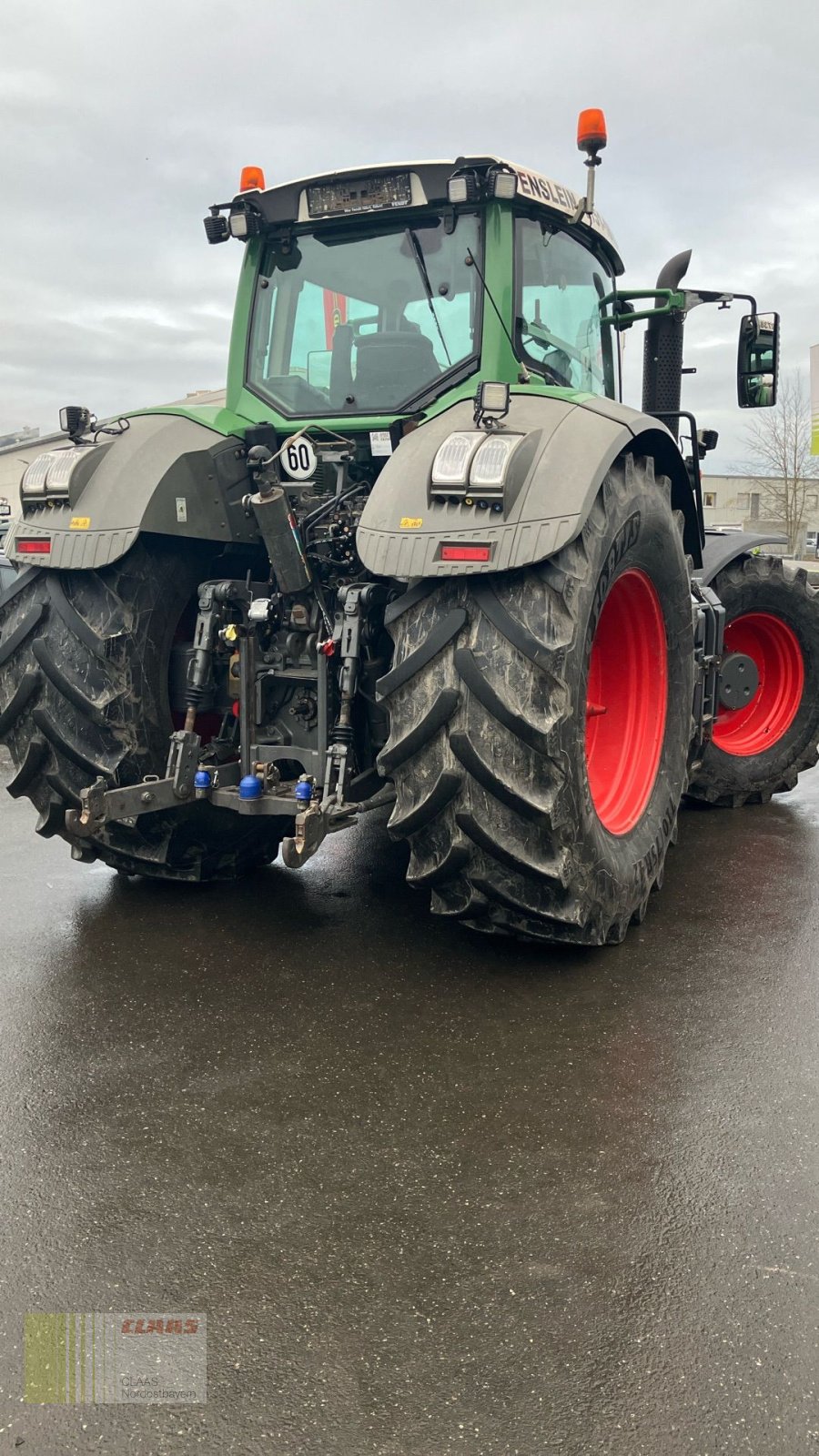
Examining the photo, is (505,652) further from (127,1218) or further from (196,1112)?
(127,1218)

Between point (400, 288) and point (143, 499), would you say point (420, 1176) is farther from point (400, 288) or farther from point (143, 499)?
point (400, 288)

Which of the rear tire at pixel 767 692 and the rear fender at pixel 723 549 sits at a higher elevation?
the rear fender at pixel 723 549

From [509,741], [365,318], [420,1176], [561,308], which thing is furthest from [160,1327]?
[561,308]

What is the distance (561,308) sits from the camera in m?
4.29

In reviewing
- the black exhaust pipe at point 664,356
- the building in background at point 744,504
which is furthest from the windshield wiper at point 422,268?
the building in background at point 744,504

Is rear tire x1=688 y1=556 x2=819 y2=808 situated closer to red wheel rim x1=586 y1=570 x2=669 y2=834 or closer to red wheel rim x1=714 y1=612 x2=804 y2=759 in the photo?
red wheel rim x1=714 y1=612 x2=804 y2=759

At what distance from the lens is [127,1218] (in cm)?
226

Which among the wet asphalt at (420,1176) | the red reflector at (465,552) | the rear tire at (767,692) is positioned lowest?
the wet asphalt at (420,1176)

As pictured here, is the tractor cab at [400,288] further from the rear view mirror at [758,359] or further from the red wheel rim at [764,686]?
the red wheel rim at [764,686]

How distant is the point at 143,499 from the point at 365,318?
3.94ft

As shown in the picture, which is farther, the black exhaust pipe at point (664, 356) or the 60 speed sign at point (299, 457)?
the black exhaust pipe at point (664, 356)

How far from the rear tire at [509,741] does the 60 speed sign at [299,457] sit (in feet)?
2.93

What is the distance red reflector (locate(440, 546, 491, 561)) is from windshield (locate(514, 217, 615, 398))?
1300mm

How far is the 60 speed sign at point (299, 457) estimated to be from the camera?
3.81 metres
